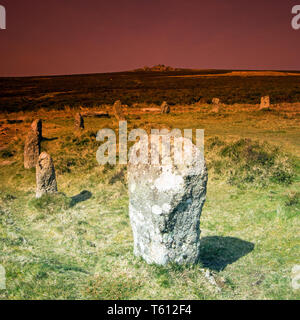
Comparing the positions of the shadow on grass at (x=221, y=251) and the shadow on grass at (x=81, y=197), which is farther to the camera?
the shadow on grass at (x=81, y=197)

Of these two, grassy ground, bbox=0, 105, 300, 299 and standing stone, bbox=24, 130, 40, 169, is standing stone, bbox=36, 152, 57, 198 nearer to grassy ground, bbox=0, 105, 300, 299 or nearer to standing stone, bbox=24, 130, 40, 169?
grassy ground, bbox=0, 105, 300, 299

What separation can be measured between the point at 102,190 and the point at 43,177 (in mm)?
2254

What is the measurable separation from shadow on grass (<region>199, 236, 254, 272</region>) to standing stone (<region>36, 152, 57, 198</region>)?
6.04 metres

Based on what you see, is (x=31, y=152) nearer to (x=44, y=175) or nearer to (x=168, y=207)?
(x=44, y=175)

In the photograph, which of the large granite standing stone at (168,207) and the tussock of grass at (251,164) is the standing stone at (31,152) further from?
the large granite standing stone at (168,207)

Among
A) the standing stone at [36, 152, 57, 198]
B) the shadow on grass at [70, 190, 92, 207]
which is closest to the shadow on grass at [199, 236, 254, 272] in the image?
the shadow on grass at [70, 190, 92, 207]

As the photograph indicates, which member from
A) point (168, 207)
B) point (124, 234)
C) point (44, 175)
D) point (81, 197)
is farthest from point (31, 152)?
point (168, 207)

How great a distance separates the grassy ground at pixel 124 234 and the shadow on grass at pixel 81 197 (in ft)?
0.13

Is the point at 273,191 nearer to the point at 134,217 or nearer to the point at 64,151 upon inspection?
the point at 134,217

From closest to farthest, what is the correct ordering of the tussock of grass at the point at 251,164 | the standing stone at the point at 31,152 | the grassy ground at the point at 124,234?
the grassy ground at the point at 124,234, the tussock of grass at the point at 251,164, the standing stone at the point at 31,152

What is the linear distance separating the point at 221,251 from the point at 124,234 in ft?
8.83

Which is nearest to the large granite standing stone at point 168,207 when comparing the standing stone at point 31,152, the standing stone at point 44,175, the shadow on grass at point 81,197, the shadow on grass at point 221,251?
the shadow on grass at point 221,251

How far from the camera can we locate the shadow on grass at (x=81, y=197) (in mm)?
11913

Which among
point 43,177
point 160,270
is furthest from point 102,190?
point 160,270
